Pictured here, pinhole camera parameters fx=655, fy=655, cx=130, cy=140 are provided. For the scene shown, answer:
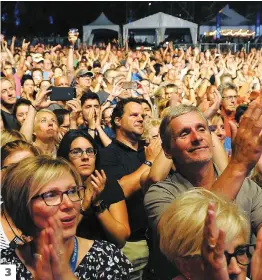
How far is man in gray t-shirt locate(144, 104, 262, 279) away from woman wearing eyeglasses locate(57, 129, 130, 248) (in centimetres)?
38

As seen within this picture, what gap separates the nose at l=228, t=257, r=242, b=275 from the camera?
1.83 meters

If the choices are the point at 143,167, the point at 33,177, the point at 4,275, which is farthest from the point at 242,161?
the point at 143,167

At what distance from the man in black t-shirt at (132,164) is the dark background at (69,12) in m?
23.1

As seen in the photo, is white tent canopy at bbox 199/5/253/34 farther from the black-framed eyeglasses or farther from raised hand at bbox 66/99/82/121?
the black-framed eyeglasses

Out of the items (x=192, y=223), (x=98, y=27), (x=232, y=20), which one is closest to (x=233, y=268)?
(x=192, y=223)

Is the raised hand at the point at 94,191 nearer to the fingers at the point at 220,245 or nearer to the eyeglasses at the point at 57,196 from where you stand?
the eyeglasses at the point at 57,196

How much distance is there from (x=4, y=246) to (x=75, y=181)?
46 centimetres

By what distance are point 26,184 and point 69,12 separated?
3333 cm

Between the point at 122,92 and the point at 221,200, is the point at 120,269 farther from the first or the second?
the point at 122,92

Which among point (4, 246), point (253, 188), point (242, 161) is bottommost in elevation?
point (4, 246)

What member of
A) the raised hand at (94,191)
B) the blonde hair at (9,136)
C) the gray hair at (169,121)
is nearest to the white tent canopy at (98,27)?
the blonde hair at (9,136)

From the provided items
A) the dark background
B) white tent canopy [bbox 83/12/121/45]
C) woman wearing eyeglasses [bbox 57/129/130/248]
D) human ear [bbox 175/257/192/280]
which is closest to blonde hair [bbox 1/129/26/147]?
woman wearing eyeglasses [bbox 57/129/130/248]

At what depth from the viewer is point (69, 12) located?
3478 cm

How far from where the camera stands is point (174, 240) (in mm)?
1917
